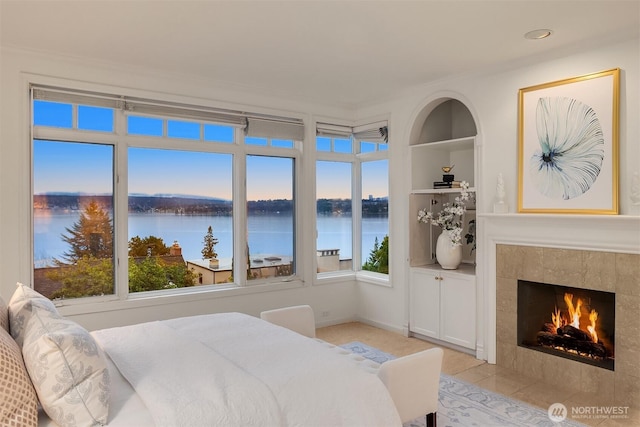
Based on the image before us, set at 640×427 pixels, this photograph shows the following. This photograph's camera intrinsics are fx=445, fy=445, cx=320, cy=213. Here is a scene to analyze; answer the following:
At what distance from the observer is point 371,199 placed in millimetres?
5523

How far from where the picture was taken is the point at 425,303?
15.2ft

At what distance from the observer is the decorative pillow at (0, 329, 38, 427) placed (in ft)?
5.03

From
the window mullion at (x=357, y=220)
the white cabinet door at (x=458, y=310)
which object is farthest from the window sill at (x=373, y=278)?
the white cabinet door at (x=458, y=310)

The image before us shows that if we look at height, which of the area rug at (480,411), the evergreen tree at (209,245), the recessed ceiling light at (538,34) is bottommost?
the area rug at (480,411)

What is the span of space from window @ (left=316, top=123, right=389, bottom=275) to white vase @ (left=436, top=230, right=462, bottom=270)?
0.92 meters

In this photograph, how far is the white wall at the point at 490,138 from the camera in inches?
124

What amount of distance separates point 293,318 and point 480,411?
1458 millimetres

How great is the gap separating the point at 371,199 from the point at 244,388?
12.7ft

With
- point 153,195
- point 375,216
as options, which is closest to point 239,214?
point 153,195

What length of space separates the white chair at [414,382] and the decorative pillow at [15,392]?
1.51 meters

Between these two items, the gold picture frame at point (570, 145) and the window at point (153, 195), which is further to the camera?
the window at point (153, 195)

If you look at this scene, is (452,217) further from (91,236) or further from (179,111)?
(91,236)

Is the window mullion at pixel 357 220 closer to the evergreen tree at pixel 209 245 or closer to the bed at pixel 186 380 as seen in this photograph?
the evergreen tree at pixel 209 245

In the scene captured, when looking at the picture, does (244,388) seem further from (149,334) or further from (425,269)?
(425,269)
